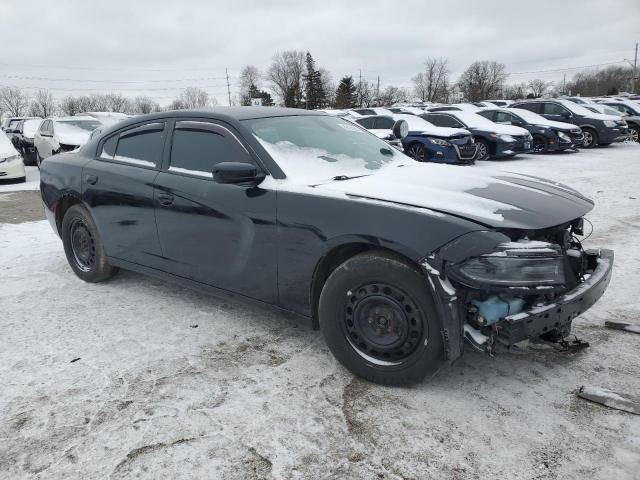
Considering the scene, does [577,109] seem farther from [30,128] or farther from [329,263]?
[30,128]

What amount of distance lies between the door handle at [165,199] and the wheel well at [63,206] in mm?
1275

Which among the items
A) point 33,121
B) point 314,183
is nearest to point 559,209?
point 314,183

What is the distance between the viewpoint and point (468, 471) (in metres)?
2.10

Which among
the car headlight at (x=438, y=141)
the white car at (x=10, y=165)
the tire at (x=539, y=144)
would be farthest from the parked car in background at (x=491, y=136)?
the white car at (x=10, y=165)

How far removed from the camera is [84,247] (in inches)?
180

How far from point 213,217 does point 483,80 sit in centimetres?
9341

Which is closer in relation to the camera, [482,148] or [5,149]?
[5,149]

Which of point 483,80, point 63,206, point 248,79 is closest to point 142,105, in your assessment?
point 248,79

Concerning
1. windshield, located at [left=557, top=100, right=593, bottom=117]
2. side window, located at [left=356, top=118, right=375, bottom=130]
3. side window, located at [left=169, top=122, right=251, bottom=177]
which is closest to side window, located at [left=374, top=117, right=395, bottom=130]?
side window, located at [left=356, top=118, right=375, bottom=130]

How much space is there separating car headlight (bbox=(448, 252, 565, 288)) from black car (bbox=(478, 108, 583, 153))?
14.1 m

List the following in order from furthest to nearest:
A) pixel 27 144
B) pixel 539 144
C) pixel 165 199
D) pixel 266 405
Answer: pixel 27 144
pixel 539 144
pixel 165 199
pixel 266 405

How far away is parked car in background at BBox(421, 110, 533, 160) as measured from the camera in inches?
528

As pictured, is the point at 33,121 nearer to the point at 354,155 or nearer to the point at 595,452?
the point at 354,155

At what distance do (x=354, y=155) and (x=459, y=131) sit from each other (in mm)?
9624
